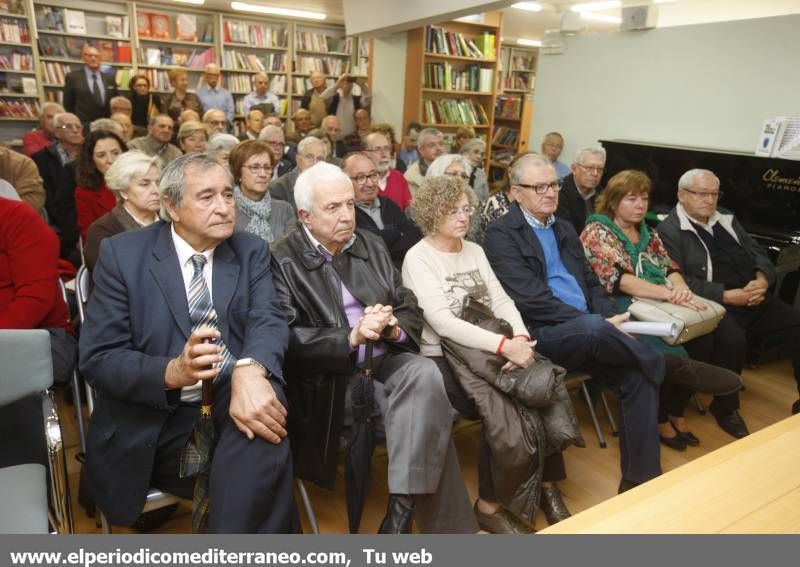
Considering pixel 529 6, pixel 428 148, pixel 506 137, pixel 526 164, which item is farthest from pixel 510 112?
pixel 526 164

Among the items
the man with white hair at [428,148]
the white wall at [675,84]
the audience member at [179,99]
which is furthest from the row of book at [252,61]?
the man with white hair at [428,148]

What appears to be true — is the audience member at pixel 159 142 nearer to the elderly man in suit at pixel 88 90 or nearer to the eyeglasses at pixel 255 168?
the eyeglasses at pixel 255 168

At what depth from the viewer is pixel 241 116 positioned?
9086mm

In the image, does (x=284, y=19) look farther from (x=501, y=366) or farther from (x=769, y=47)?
(x=501, y=366)

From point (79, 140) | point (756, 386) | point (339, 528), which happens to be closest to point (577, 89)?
point (756, 386)

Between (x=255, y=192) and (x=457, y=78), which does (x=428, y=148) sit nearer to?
(x=255, y=192)

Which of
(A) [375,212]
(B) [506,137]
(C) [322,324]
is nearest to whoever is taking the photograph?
(C) [322,324]

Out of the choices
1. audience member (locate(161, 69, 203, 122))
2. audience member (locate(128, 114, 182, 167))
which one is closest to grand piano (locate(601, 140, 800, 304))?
audience member (locate(128, 114, 182, 167))

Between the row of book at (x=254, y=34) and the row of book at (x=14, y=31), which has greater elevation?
the row of book at (x=254, y=34)

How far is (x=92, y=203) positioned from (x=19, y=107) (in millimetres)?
5601

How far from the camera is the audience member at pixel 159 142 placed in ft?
15.6

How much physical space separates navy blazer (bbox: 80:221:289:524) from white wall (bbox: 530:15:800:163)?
4247mm

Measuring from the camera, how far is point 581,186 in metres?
3.99

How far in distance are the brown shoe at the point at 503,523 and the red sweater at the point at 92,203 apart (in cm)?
269
